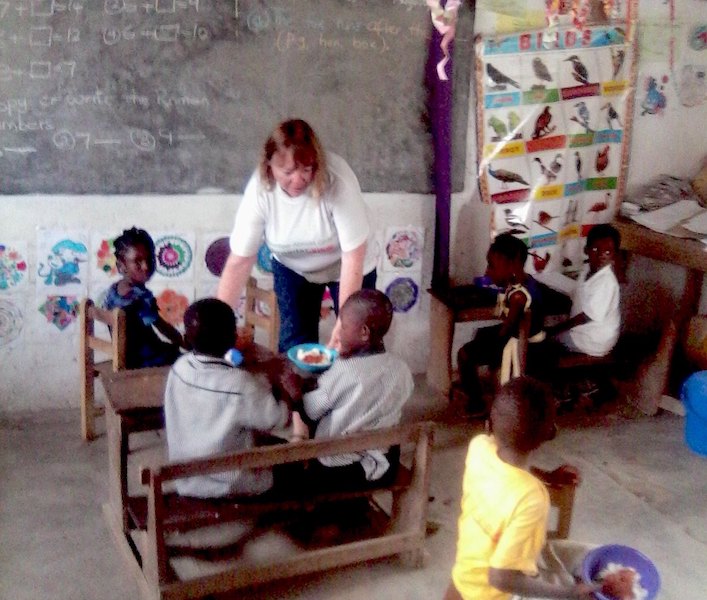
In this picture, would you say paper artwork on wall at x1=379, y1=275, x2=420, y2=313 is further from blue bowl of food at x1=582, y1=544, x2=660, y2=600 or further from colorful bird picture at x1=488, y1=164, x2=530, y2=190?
blue bowl of food at x1=582, y1=544, x2=660, y2=600

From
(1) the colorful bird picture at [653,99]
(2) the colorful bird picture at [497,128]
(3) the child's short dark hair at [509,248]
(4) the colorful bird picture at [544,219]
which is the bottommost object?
(3) the child's short dark hair at [509,248]

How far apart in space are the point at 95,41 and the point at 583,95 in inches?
97.8

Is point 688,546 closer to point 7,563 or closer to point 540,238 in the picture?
point 540,238

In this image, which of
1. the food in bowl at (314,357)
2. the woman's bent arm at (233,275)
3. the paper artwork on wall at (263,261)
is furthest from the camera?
the paper artwork on wall at (263,261)

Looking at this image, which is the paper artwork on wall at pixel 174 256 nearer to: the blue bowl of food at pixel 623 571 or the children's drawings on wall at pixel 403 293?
the children's drawings on wall at pixel 403 293

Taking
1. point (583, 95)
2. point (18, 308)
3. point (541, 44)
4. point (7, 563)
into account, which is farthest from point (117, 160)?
point (583, 95)

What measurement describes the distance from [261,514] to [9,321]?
1747 mm

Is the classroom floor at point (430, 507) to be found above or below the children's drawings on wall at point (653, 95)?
below

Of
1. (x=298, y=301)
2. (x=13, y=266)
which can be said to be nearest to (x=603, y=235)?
(x=298, y=301)

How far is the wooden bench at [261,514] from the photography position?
7.19 ft

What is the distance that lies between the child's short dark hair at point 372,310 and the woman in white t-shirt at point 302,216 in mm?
332

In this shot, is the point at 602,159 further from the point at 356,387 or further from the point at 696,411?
the point at 356,387

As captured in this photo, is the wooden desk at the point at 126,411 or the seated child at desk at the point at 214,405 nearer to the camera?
the seated child at desk at the point at 214,405

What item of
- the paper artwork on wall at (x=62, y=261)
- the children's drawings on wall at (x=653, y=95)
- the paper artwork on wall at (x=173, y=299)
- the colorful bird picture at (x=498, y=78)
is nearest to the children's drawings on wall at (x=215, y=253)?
the paper artwork on wall at (x=173, y=299)
